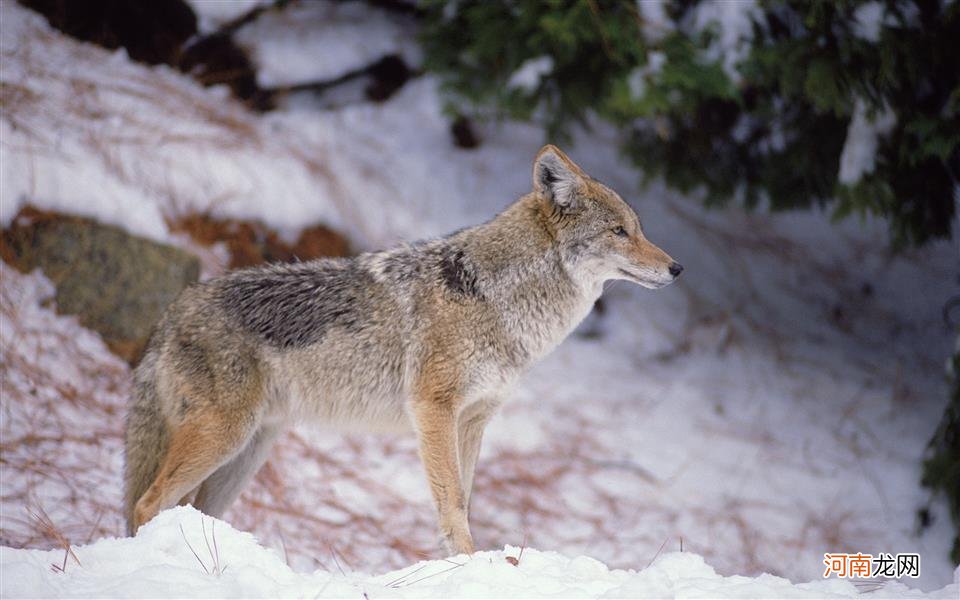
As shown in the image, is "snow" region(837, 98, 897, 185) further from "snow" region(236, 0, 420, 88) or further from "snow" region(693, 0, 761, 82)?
"snow" region(236, 0, 420, 88)

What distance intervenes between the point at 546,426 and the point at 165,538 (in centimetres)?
457

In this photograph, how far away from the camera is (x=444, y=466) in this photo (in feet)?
15.0

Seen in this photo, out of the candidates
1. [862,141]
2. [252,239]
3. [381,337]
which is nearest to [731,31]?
[862,141]

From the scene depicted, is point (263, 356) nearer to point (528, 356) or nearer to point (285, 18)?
point (528, 356)

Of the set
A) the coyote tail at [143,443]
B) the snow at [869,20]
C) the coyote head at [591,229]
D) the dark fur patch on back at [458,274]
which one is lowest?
the coyote tail at [143,443]

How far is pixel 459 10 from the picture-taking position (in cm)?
818

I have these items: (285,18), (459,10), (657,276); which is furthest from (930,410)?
→ (285,18)

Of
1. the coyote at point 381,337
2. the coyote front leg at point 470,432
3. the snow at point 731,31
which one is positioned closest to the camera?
the coyote at point 381,337

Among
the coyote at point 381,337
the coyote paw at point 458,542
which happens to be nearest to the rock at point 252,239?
the coyote at point 381,337

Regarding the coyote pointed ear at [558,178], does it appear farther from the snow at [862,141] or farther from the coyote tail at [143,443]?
the snow at [862,141]

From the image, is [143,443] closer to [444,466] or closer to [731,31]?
[444,466]

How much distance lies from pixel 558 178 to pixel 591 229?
313 millimetres

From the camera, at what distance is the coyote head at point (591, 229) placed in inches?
191

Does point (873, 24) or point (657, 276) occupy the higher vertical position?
point (873, 24)
